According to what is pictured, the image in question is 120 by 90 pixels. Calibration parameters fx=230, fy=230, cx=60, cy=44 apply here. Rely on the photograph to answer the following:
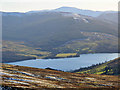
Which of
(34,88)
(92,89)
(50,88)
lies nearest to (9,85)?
(34,88)

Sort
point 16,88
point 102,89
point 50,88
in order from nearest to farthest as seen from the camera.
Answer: point 16,88
point 50,88
point 102,89

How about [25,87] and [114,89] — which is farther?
[114,89]

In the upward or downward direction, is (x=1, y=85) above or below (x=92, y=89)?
above

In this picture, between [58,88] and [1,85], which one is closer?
[1,85]

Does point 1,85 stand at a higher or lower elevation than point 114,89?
higher

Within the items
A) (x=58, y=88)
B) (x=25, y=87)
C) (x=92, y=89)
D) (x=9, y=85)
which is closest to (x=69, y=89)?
(x=58, y=88)

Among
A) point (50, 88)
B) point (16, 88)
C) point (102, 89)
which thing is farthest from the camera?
point (102, 89)

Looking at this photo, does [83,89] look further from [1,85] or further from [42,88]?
[1,85]

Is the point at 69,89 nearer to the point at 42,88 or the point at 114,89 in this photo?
the point at 42,88
